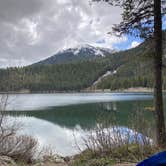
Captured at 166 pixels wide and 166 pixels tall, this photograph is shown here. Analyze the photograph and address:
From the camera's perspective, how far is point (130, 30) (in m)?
8.78

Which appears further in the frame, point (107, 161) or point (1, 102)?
point (1, 102)

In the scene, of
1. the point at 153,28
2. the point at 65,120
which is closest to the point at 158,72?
the point at 153,28

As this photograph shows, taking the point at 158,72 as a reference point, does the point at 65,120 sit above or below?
below

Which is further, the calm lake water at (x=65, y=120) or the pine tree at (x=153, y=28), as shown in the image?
the calm lake water at (x=65, y=120)

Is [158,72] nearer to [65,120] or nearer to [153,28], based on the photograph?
[153,28]

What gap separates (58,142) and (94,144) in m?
12.8

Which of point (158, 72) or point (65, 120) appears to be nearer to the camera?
point (158, 72)

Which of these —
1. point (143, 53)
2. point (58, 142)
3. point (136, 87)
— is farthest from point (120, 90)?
point (143, 53)

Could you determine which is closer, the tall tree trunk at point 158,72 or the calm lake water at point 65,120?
the tall tree trunk at point 158,72

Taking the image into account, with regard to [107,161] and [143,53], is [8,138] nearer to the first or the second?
[107,161]

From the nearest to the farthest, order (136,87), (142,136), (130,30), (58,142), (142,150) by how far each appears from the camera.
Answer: (142,150), (142,136), (130,30), (58,142), (136,87)

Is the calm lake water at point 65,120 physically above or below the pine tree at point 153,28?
below

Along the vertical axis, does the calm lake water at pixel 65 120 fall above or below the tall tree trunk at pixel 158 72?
below

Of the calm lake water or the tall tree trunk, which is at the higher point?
the tall tree trunk
